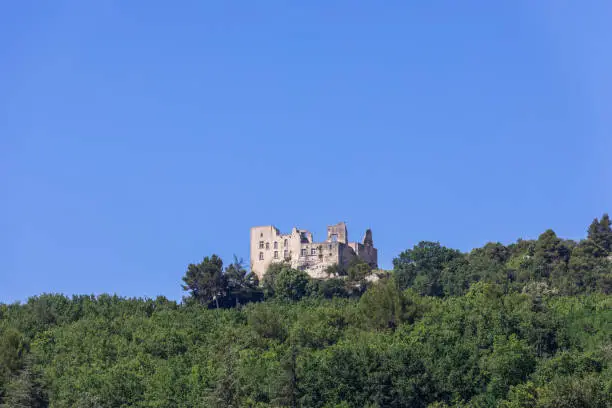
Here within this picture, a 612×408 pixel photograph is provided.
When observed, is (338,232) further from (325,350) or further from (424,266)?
(325,350)

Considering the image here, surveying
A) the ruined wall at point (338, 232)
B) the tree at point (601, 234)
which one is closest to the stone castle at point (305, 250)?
the ruined wall at point (338, 232)

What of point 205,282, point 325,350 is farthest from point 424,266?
point 325,350

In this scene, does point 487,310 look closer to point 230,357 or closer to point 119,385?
point 230,357

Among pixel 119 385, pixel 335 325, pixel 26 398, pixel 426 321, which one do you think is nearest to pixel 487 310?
pixel 426 321

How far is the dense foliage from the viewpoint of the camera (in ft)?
178

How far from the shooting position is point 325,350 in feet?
198

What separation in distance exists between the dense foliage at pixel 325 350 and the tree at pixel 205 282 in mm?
6448

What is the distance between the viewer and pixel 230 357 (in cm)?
5784

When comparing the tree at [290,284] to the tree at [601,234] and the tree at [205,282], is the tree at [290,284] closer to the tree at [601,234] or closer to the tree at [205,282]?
the tree at [205,282]

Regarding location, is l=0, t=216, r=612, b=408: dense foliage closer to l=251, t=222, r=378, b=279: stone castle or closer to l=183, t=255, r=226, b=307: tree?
l=183, t=255, r=226, b=307: tree

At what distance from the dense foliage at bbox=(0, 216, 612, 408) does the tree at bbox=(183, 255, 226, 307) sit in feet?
21.2

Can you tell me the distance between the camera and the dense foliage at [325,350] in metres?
54.3

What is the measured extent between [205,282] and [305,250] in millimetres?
11632

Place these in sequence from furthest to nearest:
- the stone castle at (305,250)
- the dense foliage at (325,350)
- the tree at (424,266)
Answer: the stone castle at (305,250)
the tree at (424,266)
the dense foliage at (325,350)
